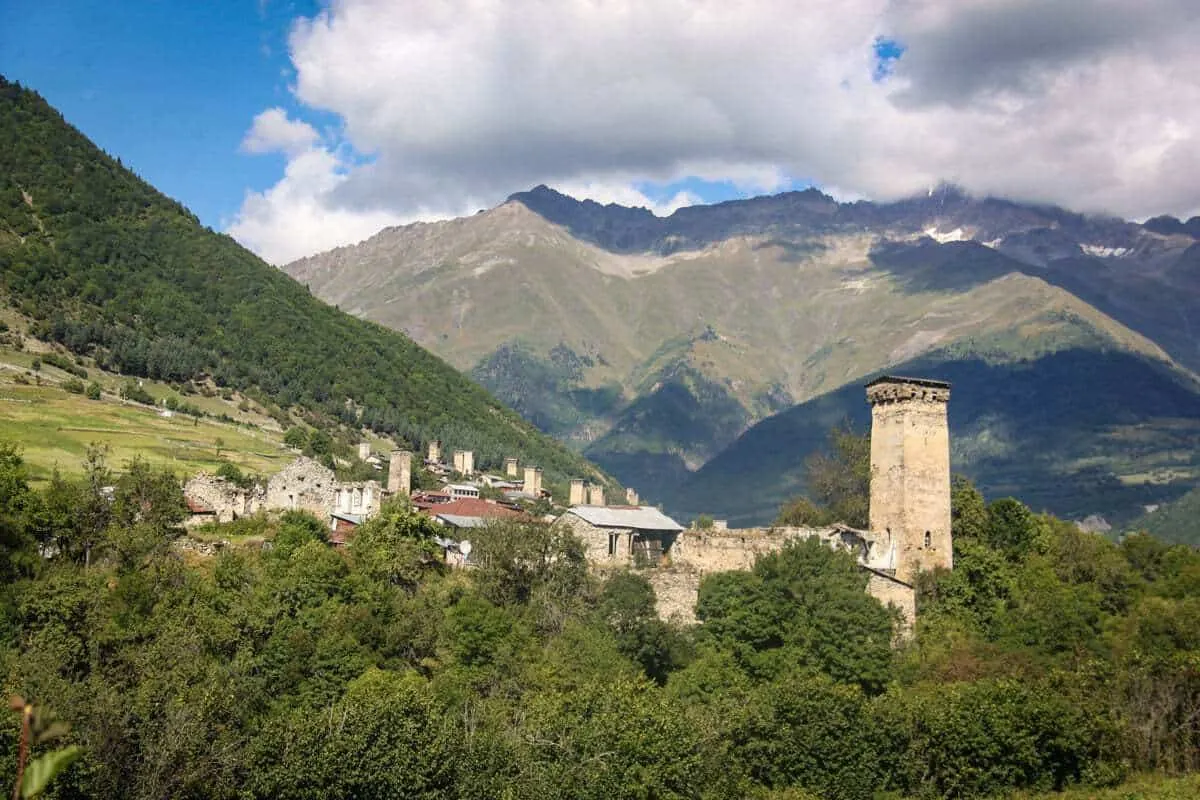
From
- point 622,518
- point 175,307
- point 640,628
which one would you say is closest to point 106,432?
point 622,518

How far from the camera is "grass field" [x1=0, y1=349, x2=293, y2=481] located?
243 ft

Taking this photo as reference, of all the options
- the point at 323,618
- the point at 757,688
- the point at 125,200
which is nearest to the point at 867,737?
the point at 757,688

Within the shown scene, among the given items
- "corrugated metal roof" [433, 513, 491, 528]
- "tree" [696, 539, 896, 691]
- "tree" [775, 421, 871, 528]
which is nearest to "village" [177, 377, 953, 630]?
"tree" [696, 539, 896, 691]

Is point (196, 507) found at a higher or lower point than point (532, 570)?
higher

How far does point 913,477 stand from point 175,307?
13283 cm

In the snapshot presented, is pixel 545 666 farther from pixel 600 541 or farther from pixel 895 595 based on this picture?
pixel 895 595

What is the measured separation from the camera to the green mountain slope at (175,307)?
13850cm

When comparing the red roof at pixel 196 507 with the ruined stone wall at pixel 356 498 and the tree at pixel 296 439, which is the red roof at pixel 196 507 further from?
the tree at pixel 296 439

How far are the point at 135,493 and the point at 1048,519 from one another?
167 ft

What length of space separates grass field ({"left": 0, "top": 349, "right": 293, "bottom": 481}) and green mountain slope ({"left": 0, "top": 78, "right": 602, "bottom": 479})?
24.6 m

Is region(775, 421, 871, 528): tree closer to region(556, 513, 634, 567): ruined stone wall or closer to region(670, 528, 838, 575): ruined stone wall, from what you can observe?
region(670, 528, 838, 575): ruined stone wall

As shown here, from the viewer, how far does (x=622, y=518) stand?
2424 inches

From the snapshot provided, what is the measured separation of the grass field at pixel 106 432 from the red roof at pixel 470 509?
17.8 meters

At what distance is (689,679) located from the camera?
44.6 metres
